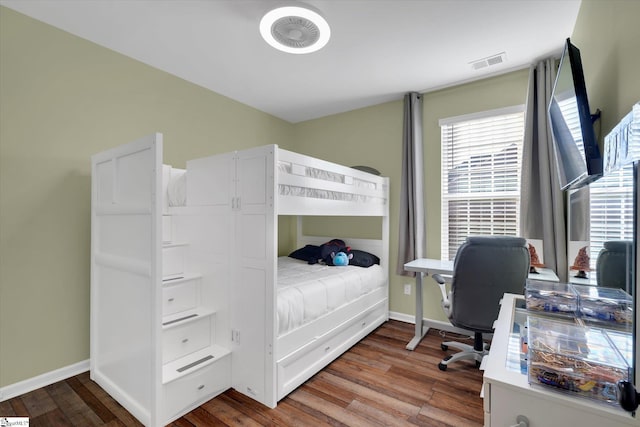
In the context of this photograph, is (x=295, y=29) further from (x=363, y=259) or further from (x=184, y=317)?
(x=363, y=259)

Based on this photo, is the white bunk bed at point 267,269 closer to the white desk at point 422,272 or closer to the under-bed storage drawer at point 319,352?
the under-bed storage drawer at point 319,352

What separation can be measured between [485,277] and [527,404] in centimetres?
150

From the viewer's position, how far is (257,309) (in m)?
1.99

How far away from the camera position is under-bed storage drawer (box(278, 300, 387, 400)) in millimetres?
2033

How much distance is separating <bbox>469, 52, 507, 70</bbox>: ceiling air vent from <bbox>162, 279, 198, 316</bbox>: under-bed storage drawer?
3.13 metres

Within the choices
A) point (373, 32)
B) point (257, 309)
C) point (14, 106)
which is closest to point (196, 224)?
point (257, 309)

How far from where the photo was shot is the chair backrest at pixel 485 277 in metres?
2.06

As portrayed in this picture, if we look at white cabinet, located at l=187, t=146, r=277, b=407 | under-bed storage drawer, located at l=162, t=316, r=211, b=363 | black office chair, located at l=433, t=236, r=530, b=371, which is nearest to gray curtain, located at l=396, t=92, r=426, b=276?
black office chair, located at l=433, t=236, r=530, b=371

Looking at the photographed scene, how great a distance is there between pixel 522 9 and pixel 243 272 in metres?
2.66

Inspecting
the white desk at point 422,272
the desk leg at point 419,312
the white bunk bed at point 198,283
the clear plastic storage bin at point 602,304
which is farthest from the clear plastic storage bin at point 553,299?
the desk leg at point 419,312

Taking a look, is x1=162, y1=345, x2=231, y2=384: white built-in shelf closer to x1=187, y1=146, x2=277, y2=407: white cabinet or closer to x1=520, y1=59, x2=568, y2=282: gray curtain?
x1=187, y1=146, x2=277, y2=407: white cabinet

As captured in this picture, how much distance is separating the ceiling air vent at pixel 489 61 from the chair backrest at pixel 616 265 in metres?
2.26

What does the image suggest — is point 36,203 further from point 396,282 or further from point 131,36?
point 396,282

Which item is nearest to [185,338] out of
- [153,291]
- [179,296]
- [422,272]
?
[179,296]
